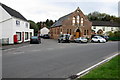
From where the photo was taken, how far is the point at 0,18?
29547 mm

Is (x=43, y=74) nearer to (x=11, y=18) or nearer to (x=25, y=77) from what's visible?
(x=25, y=77)

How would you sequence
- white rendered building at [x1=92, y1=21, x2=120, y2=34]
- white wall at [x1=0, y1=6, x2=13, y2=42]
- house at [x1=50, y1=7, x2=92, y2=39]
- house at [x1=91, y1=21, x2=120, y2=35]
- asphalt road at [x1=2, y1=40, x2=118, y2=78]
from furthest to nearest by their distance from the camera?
white rendered building at [x1=92, y1=21, x2=120, y2=34] < house at [x1=91, y1=21, x2=120, y2=35] < house at [x1=50, y1=7, x2=92, y2=39] < white wall at [x1=0, y1=6, x2=13, y2=42] < asphalt road at [x1=2, y1=40, x2=118, y2=78]

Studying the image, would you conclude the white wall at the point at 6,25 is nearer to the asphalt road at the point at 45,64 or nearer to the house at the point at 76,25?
the asphalt road at the point at 45,64

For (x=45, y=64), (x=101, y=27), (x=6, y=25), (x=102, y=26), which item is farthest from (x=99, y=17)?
(x=45, y=64)

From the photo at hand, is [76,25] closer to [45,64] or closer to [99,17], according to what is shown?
[45,64]

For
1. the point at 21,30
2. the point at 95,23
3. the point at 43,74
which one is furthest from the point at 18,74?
the point at 95,23

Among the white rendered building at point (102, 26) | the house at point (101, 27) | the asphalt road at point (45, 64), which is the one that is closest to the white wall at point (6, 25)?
the asphalt road at point (45, 64)

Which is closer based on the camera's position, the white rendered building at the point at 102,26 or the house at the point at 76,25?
the house at the point at 76,25

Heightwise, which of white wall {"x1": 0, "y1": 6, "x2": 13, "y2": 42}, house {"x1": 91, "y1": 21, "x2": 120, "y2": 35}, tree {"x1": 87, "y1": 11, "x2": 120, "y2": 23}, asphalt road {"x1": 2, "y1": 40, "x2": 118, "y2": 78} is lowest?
asphalt road {"x1": 2, "y1": 40, "x2": 118, "y2": 78}

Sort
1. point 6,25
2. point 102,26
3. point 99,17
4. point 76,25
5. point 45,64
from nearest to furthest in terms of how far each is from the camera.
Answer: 1. point 45,64
2. point 6,25
3. point 76,25
4. point 102,26
5. point 99,17

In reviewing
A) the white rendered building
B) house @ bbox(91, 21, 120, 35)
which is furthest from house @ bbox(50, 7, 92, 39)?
the white rendered building

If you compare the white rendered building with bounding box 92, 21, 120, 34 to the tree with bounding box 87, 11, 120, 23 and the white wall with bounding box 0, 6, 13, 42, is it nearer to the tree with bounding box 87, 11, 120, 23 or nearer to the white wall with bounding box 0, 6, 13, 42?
the tree with bounding box 87, 11, 120, 23

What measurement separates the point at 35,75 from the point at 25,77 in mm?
507

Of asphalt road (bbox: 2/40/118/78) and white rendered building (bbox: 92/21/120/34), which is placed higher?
white rendered building (bbox: 92/21/120/34)
